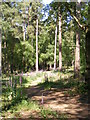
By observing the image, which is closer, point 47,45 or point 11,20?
point 11,20

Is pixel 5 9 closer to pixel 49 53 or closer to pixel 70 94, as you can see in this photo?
pixel 49 53

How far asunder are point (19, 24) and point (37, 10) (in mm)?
4045

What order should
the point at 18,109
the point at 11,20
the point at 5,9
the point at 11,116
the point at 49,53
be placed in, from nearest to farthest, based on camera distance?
the point at 11,116
the point at 18,109
the point at 5,9
the point at 11,20
the point at 49,53

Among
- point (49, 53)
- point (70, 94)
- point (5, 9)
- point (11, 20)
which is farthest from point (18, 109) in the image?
point (49, 53)

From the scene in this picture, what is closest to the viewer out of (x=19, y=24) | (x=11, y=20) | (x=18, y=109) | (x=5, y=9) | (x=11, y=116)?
(x=11, y=116)

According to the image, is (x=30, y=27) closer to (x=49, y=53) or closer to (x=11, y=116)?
(x=49, y=53)

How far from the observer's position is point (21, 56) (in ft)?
86.1

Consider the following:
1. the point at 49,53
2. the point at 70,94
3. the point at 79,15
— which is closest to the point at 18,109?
the point at 70,94

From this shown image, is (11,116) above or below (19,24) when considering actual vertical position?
below

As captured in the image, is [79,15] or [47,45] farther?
[47,45]

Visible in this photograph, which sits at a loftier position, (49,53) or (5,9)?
(5,9)

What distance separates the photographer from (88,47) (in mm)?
3674

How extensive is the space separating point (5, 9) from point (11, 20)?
2683 mm

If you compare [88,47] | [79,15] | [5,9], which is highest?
[5,9]
